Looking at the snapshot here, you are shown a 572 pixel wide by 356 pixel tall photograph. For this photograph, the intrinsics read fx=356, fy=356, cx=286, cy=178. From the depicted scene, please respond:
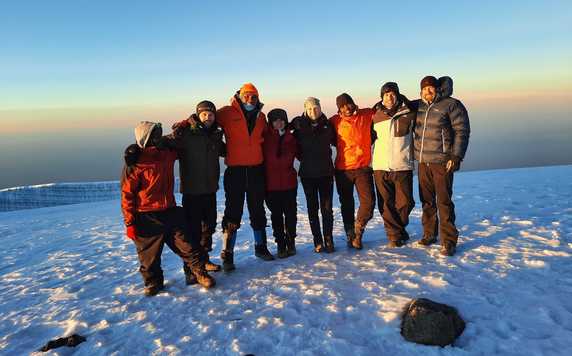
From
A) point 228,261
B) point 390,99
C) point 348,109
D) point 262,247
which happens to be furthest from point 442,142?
point 228,261

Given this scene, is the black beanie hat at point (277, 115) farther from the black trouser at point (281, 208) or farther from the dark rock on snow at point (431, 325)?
the dark rock on snow at point (431, 325)

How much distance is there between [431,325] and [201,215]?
344 centimetres

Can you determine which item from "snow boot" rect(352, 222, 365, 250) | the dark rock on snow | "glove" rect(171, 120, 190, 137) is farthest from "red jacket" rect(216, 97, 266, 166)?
the dark rock on snow

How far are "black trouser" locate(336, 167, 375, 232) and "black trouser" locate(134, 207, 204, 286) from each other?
2.66 metres

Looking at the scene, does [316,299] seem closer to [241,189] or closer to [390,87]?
[241,189]

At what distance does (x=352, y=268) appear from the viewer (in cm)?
540

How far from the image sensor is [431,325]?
3.59 metres

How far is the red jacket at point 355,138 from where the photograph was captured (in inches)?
236

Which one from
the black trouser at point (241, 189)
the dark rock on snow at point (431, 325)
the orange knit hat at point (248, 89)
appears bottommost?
the dark rock on snow at point (431, 325)

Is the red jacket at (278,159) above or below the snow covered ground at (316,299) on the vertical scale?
above

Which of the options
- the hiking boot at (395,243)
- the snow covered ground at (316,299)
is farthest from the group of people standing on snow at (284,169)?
the snow covered ground at (316,299)

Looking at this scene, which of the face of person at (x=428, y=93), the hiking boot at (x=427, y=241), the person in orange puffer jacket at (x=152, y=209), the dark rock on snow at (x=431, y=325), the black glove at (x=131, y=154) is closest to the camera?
the dark rock on snow at (x=431, y=325)

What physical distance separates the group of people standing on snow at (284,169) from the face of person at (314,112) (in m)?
0.02

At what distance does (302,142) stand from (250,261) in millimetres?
2268
